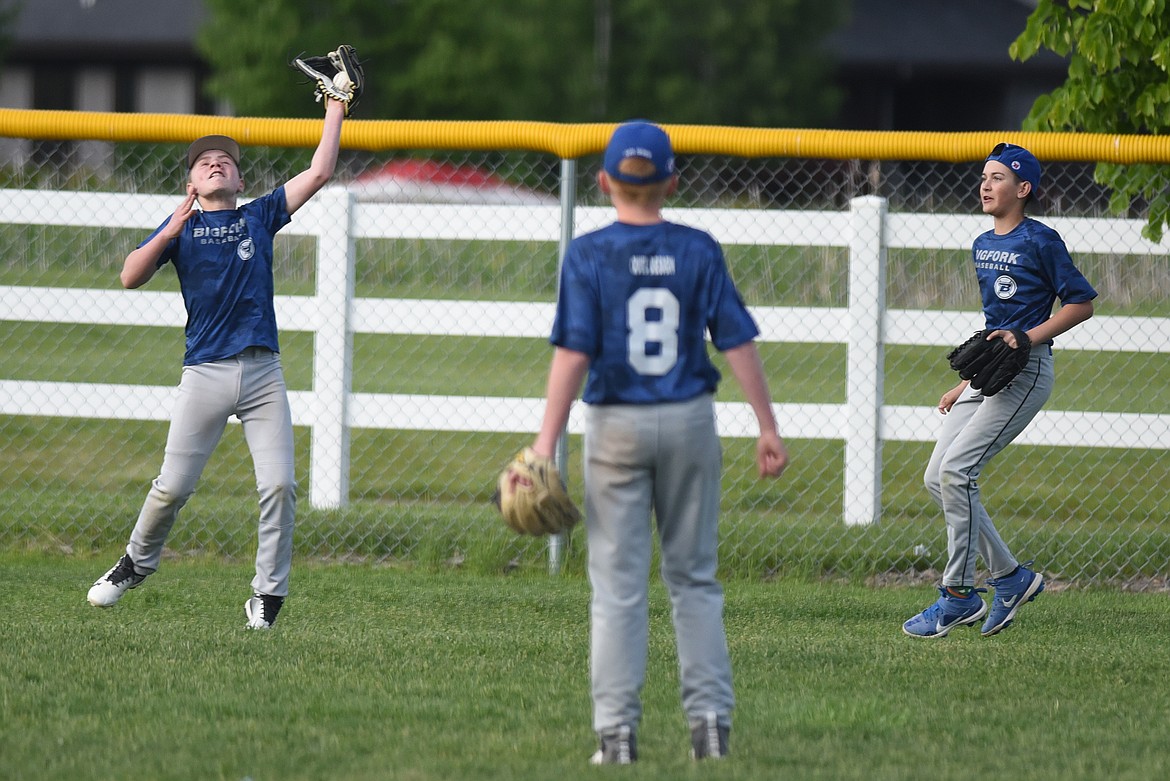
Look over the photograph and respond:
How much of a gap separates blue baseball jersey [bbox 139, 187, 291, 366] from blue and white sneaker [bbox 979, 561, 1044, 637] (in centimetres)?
335

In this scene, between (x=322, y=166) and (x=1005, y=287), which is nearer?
(x=322, y=166)

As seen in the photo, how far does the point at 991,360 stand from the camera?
241 inches

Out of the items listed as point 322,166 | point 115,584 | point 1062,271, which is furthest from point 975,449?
point 115,584

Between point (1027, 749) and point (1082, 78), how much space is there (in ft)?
13.9

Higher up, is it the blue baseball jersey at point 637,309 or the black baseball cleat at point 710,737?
the blue baseball jersey at point 637,309

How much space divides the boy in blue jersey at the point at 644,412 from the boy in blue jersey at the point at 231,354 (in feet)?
7.28

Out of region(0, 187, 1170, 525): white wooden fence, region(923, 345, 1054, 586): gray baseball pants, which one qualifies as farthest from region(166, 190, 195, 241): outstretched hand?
region(923, 345, 1054, 586): gray baseball pants

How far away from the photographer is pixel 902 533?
27.0ft

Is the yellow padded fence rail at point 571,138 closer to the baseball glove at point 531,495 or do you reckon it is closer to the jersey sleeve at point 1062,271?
the jersey sleeve at point 1062,271

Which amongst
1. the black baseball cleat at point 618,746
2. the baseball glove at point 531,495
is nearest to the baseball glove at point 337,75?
the baseball glove at point 531,495

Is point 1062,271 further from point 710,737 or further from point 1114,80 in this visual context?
point 710,737

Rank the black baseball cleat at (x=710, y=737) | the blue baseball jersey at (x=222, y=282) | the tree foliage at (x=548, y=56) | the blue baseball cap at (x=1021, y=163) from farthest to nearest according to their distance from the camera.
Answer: the tree foliage at (x=548, y=56) → the blue baseball cap at (x=1021, y=163) → the blue baseball jersey at (x=222, y=282) → the black baseball cleat at (x=710, y=737)

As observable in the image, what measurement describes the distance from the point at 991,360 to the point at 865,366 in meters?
2.26

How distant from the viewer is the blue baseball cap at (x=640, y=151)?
4.18m
